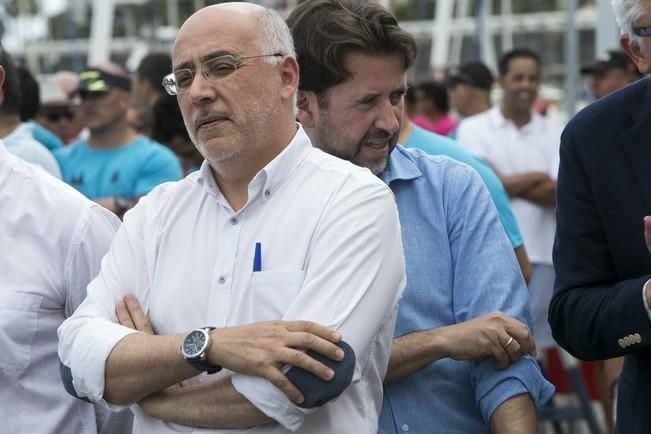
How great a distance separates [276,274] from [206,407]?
37 cm

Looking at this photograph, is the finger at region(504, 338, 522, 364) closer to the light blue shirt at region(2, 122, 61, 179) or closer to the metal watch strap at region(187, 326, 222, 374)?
the metal watch strap at region(187, 326, 222, 374)

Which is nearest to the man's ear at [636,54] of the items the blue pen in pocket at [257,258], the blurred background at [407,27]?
the blue pen in pocket at [257,258]

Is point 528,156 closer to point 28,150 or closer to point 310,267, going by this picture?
point 28,150

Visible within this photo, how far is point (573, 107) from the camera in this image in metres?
11.2

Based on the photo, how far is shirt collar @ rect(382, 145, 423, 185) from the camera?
4.00 metres

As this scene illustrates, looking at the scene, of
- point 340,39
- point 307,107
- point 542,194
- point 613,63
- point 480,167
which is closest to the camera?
point 340,39

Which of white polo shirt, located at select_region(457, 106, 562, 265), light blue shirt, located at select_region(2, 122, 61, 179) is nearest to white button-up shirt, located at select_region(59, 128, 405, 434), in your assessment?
light blue shirt, located at select_region(2, 122, 61, 179)

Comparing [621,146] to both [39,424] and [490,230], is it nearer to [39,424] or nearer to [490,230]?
[490,230]

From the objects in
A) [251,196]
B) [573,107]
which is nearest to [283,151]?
[251,196]

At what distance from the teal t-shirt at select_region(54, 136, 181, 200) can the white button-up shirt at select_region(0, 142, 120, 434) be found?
4292 millimetres

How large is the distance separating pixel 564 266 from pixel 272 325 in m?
0.94

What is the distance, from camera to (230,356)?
3.13 meters

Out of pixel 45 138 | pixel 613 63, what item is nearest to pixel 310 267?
pixel 45 138

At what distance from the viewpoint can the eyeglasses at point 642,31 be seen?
343cm
